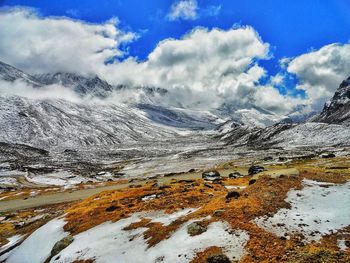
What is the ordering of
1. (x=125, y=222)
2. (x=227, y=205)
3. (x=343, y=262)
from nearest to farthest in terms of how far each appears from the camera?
(x=343, y=262)
(x=227, y=205)
(x=125, y=222)

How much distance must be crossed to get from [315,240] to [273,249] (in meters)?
3.45

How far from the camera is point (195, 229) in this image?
29516 millimetres

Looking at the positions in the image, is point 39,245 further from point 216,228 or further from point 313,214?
point 313,214

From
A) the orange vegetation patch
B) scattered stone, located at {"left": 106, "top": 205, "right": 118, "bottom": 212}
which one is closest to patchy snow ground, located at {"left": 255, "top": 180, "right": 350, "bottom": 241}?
the orange vegetation patch

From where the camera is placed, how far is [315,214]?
29422mm

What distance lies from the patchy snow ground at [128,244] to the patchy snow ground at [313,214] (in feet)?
11.0

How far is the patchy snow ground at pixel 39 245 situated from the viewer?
124 ft

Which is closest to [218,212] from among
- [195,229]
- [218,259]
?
[195,229]

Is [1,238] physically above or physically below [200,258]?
below

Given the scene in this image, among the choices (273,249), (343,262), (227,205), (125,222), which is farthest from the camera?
(125,222)

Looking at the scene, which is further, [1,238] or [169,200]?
[1,238]

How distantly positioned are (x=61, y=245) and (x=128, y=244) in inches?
355

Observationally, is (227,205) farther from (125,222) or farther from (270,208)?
(125,222)

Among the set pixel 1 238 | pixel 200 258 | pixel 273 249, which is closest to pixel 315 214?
pixel 273 249
